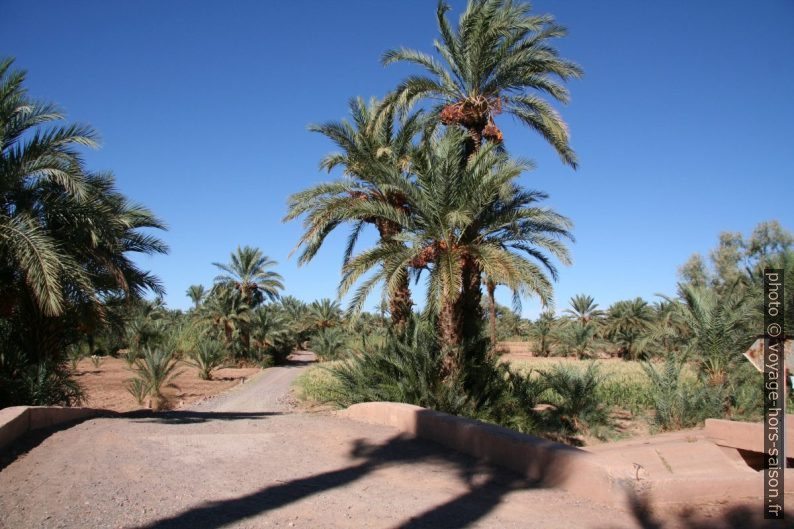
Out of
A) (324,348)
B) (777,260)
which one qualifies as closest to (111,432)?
(777,260)

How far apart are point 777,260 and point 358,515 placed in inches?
688

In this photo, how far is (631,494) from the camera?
478cm

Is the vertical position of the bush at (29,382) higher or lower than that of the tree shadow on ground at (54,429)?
higher

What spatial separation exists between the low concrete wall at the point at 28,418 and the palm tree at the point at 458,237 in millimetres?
5270

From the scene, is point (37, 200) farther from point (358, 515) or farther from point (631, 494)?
point (631, 494)

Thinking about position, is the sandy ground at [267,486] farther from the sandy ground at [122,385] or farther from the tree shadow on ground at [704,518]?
the sandy ground at [122,385]

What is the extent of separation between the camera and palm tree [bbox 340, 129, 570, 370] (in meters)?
10.4

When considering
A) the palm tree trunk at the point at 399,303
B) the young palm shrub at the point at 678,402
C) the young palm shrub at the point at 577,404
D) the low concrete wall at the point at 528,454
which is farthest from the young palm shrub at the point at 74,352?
the young palm shrub at the point at 678,402

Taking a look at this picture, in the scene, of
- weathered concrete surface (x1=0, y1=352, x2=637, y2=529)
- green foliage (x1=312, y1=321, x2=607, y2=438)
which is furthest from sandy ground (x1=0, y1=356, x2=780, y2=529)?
green foliage (x1=312, y1=321, x2=607, y2=438)

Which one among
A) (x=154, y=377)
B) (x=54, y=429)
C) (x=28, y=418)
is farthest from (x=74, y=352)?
Answer: (x=28, y=418)

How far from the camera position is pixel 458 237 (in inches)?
447

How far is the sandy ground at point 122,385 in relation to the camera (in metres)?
18.0

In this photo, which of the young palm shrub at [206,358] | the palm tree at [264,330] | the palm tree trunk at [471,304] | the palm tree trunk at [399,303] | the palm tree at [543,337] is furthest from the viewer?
the palm tree at [543,337]

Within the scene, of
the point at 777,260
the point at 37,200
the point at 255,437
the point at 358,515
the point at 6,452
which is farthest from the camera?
the point at 777,260
